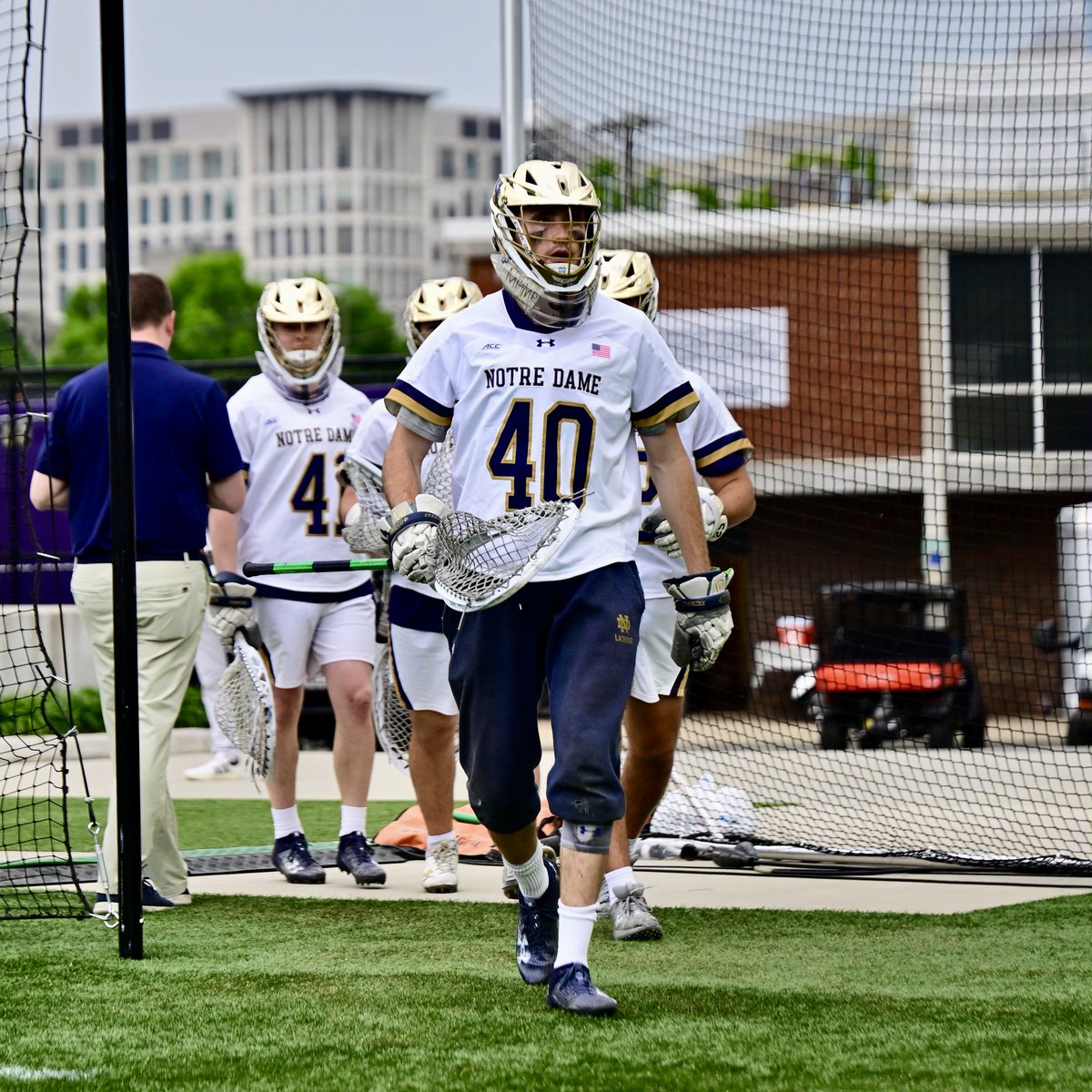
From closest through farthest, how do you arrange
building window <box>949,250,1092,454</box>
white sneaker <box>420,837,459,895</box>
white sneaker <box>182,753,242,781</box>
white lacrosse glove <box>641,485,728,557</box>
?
white lacrosse glove <box>641,485,728,557</box> < white sneaker <box>420,837,459,895</box> < building window <box>949,250,1092,454</box> < white sneaker <box>182,753,242,781</box>

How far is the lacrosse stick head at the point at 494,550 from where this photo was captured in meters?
4.31

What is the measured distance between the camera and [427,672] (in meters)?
6.41

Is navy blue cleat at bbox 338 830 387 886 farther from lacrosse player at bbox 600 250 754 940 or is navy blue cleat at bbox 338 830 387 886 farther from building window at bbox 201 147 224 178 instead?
building window at bbox 201 147 224 178

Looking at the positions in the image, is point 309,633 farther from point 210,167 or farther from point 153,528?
point 210,167

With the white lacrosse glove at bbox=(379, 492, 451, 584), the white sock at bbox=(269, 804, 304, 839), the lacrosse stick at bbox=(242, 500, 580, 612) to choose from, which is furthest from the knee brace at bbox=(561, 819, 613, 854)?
the white sock at bbox=(269, 804, 304, 839)

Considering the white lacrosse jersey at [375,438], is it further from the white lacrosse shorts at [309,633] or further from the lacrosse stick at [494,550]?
the lacrosse stick at [494,550]

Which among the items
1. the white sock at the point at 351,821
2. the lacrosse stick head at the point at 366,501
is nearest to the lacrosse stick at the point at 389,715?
the white sock at the point at 351,821

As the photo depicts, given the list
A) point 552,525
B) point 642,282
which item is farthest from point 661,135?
point 552,525

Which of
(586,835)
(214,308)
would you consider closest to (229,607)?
(586,835)

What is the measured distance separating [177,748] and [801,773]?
15.4 ft

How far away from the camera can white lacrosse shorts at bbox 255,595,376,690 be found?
688cm

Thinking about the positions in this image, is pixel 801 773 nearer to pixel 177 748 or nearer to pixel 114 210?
pixel 177 748

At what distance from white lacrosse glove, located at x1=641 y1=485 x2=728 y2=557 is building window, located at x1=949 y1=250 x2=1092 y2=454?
4539 millimetres

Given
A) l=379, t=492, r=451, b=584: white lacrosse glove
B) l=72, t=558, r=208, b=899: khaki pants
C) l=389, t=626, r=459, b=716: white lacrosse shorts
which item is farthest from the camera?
l=389, t=626, r=459, b=716: white lacrosse shorts
